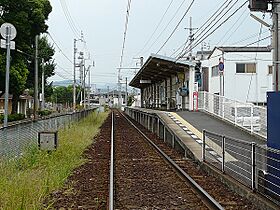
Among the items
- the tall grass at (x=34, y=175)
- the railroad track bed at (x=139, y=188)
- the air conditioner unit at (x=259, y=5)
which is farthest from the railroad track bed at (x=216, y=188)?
the air conditioner unit at (x=259, y=5)

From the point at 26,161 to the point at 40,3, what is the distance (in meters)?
23.3

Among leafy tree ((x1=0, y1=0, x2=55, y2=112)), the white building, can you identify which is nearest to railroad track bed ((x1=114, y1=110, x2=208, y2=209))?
leafy tree ((x1=0, y1=0, x2=55, y2=112))

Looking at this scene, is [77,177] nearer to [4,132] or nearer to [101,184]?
[101,184]

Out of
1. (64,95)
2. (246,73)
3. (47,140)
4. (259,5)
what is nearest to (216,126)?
(47,140)

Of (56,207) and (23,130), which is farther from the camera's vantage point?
(23,130)

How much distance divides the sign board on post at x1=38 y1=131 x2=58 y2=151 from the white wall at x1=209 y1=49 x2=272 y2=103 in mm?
24100

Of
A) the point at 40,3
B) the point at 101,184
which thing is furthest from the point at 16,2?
the point at 101,184

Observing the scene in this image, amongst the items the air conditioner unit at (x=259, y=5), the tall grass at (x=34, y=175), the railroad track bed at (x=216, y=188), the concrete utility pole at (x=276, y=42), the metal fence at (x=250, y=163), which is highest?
the air conditioner unit at (x=259, y=5)

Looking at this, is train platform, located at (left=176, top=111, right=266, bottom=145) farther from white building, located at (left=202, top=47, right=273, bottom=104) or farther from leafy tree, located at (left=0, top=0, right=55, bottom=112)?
leafy tree, located at (left=0, top=0, right=55, bottom=112)

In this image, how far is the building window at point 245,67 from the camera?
3616cm

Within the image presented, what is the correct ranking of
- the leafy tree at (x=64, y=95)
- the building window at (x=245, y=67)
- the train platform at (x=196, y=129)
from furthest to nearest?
the leafy tree at (x=64, y=95), the building window at (x=245, y=67), the train platform at (x=196, y=129)

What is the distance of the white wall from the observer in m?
36.0

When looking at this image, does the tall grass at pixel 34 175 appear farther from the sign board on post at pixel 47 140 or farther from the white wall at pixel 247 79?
the white wall at pixel 247 79

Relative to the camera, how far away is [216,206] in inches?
298
